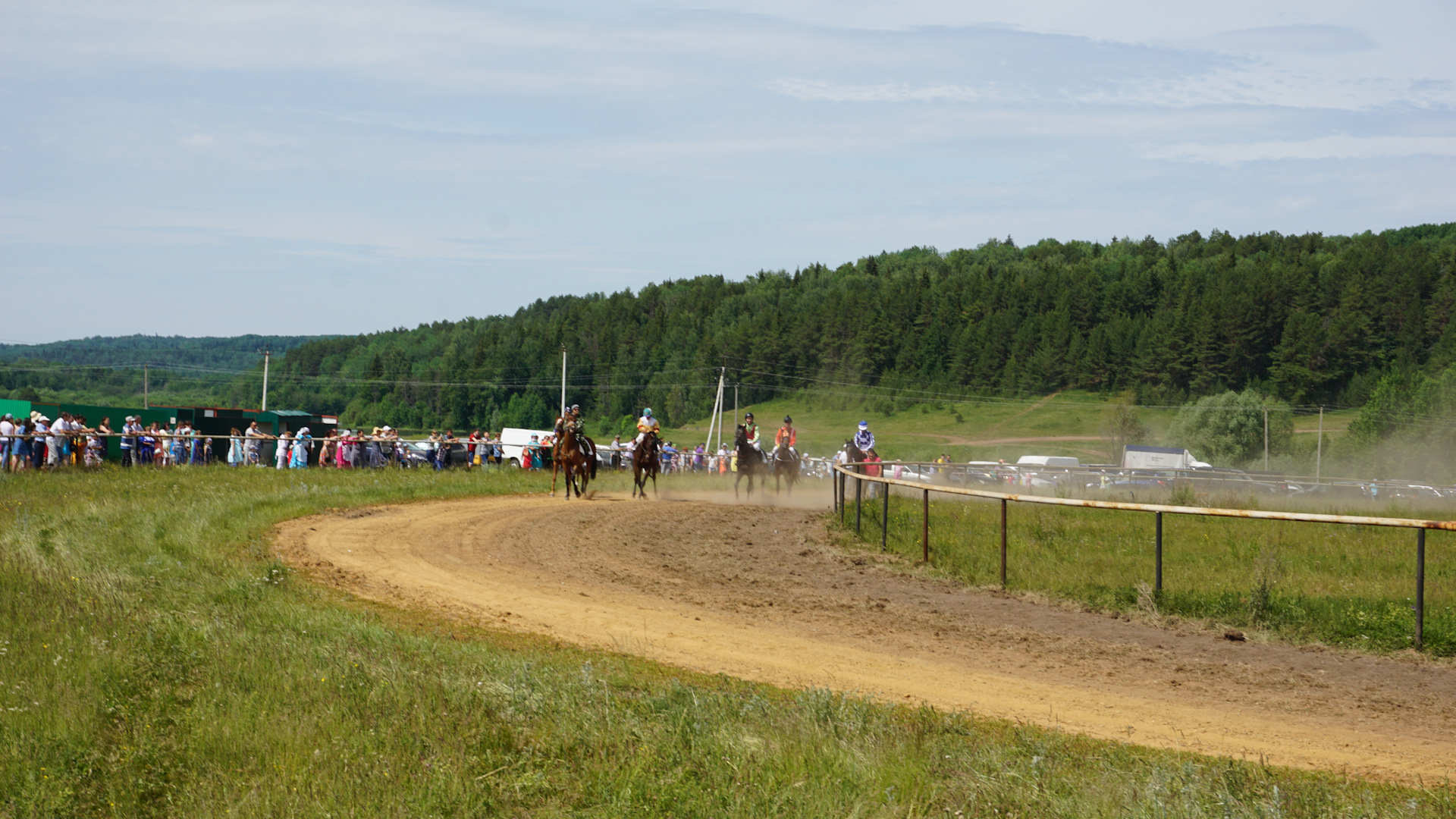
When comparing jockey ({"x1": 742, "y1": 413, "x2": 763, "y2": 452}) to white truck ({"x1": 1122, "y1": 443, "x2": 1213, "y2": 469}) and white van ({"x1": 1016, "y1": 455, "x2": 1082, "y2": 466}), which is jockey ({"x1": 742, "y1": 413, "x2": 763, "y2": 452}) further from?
white truck ({"x1": 1122, "y1": 443, "x2": 1213, "y2": 469})

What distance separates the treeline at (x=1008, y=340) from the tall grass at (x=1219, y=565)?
313 ft

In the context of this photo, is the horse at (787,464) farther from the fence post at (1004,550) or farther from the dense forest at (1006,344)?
the dense forest at (1006,344)

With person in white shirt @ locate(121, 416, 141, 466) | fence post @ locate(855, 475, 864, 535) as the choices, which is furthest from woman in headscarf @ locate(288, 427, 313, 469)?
fence post @ locate(855, 475, 864, 535)

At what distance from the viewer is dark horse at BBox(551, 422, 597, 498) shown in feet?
89.5

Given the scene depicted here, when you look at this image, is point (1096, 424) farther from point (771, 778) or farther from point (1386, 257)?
point (771, 778)

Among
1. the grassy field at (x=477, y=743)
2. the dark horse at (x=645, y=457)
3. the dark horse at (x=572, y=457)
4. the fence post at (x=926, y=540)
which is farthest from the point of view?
the dark horse at (x=645, y=457)

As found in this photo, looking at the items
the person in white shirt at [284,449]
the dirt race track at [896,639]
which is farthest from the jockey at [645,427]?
the person in white shirt at [284,449]

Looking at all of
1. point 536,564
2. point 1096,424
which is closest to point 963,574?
point 536,564

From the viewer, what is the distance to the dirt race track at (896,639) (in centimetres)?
889

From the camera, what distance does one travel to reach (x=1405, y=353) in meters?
106

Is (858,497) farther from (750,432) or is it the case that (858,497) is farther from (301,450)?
(301,450)

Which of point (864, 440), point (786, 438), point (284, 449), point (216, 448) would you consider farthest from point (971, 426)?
point (284, 449)

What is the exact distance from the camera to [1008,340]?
13188 cm

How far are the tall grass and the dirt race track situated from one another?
0.60 metres
